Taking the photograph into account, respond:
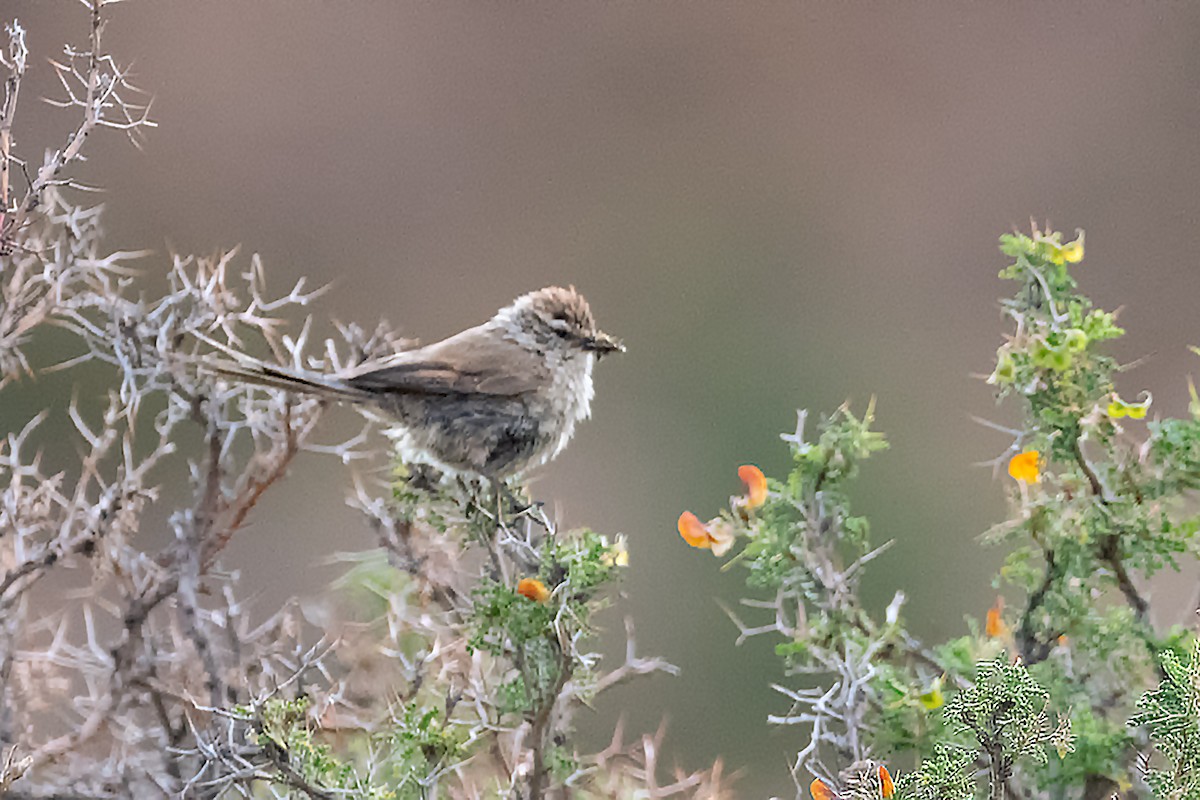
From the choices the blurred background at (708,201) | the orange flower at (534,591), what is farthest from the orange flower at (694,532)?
the blurred background at (708,201)

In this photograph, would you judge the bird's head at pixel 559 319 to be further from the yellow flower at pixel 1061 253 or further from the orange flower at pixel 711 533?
the yellow flower at pixel 1061 253

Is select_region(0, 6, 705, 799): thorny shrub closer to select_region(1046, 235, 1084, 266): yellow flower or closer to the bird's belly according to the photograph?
the bird's belly

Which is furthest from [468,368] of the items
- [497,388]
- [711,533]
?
[711,533]

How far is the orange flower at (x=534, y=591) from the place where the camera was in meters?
0.65

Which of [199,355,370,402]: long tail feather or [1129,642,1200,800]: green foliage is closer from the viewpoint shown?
[1129,642,1200,800]: green foliage

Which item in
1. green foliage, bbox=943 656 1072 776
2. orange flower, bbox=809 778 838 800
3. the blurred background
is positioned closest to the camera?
green foliage, bbox=943 656 1072 776

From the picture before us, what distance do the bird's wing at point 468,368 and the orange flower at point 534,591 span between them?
Result: 0.29 meters

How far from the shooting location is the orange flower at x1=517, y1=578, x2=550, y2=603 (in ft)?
2.13

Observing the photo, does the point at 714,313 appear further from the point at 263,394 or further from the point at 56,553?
the point at 56,553

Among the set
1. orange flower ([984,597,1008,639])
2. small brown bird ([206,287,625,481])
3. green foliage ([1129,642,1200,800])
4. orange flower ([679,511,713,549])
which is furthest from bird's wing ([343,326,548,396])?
→ green foliage ([1129,642,1200,800])

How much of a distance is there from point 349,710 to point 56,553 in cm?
23

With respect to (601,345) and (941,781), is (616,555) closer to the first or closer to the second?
(941,781)

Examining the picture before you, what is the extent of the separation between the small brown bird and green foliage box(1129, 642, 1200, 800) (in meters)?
0.49

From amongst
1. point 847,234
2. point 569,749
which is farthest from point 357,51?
point 569,749
